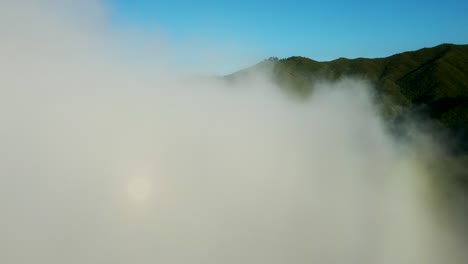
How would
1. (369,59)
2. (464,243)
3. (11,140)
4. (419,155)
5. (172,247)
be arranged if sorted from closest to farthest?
(11,140) → (172,247) → (464,243) → (419,155) → (369,59)

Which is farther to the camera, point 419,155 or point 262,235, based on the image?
point 419,155

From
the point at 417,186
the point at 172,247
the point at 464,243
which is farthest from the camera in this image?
the point at 417,186

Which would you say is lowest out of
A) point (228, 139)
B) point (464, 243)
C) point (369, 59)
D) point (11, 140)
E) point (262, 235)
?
point (464, 243)

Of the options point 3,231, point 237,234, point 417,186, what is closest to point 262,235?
point 237,234

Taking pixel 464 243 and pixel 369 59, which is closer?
pixel 464 243

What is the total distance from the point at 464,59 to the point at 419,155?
355 feet

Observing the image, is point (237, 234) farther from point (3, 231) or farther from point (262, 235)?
point (3, 231)

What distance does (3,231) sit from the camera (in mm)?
17234

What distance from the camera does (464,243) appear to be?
46906 mm

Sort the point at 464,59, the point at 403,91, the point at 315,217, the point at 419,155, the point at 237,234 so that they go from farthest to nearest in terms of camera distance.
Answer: the point at 464,59 < the point at 403,91 < the point at 419,155 < the point at 315,217 < the point at 237,234

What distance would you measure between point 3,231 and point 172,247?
8782mm

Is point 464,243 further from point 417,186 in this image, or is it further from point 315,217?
point 315,217

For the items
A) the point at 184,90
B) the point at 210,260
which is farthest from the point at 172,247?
the point at 184,90

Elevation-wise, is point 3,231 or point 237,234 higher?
point 3,231
